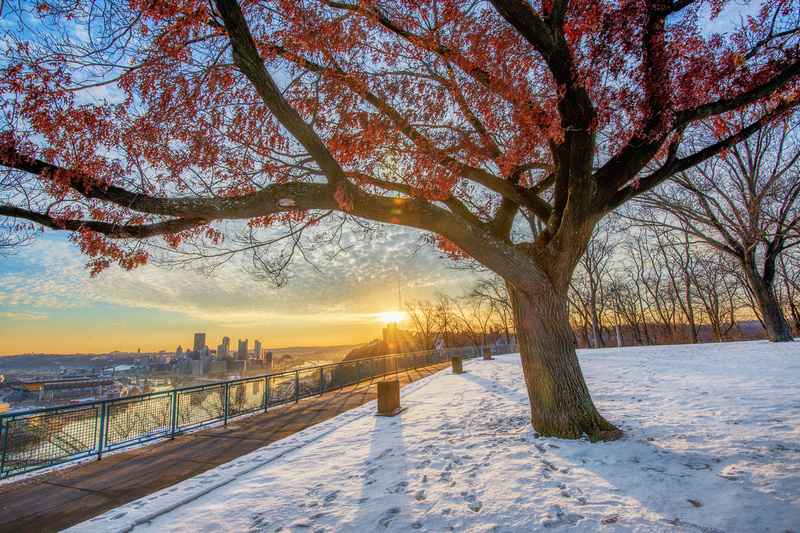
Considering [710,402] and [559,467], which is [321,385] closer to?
[559,467]

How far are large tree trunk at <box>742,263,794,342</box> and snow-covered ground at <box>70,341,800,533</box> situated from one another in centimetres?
1127

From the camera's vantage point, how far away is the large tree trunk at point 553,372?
16.2ft

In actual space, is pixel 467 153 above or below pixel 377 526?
above

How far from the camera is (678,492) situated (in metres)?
3.26

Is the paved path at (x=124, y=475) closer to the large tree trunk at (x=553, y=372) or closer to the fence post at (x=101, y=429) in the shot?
the fence post at (x=101, y=429)

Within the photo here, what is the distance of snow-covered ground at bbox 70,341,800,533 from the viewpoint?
3.02 m

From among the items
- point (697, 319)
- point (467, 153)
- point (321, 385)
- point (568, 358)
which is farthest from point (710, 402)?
point (697, 319)

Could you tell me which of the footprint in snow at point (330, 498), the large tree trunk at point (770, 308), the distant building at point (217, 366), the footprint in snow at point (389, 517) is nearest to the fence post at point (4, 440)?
the footprint in snow at point (330, 498)

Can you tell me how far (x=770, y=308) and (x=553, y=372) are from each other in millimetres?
17175

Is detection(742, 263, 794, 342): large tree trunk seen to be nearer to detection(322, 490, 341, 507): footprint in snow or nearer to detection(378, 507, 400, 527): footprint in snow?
detection(378, 507, 400, 527): footprint in snow

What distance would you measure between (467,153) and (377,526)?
6223mm

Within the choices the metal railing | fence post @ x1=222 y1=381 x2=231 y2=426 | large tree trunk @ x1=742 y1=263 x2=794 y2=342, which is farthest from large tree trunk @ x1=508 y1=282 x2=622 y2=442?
large tree trunk @ x1=742 y1=263 x2=794 y2=342

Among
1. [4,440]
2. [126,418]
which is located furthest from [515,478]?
Result: [4,440]

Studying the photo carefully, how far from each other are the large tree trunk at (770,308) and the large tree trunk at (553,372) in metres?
16.5
